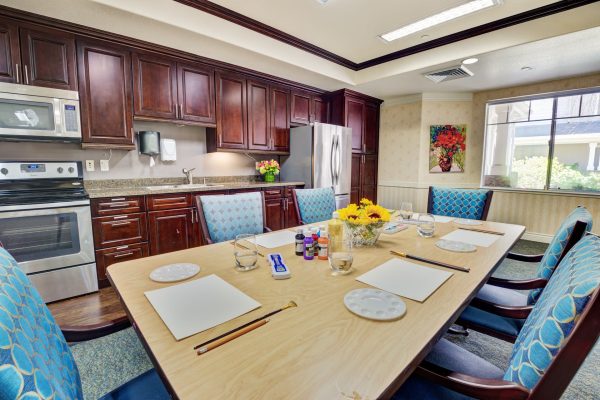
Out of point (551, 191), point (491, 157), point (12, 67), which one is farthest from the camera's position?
point (491, 157)

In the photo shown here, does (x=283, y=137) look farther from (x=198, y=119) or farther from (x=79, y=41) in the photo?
(x=79, y=41)

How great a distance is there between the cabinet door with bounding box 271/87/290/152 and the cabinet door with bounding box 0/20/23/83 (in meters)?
2.58

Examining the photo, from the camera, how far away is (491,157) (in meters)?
4.64

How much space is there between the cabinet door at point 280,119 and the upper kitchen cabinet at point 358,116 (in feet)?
3.05

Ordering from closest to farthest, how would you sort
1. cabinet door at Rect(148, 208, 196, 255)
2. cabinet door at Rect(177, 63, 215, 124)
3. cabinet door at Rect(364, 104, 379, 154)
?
cabinet door at Rect(148, 208, 196, 255) < cabinet door at Rect(177, 63, 215, 124) < cabinet door at Rect(364, 104, 379, 154)

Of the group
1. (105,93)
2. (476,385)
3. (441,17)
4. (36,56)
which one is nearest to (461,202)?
(441,17)

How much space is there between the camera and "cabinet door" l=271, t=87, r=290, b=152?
13.2 ft

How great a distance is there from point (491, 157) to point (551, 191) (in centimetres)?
96

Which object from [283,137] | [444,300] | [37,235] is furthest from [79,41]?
[444,300]

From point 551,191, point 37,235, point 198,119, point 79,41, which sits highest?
point 79,41

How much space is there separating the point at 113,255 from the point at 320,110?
359 cm

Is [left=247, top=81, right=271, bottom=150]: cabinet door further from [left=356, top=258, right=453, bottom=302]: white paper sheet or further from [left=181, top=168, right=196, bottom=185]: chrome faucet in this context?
[left=356, top=258, right=453, bottom=302]: white paper sheet

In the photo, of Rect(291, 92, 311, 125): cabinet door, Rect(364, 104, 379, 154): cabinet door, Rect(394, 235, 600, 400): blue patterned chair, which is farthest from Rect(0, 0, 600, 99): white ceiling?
Rect(394, 235, 600, 400): blue patterned chair

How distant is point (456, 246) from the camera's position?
4.90ft
